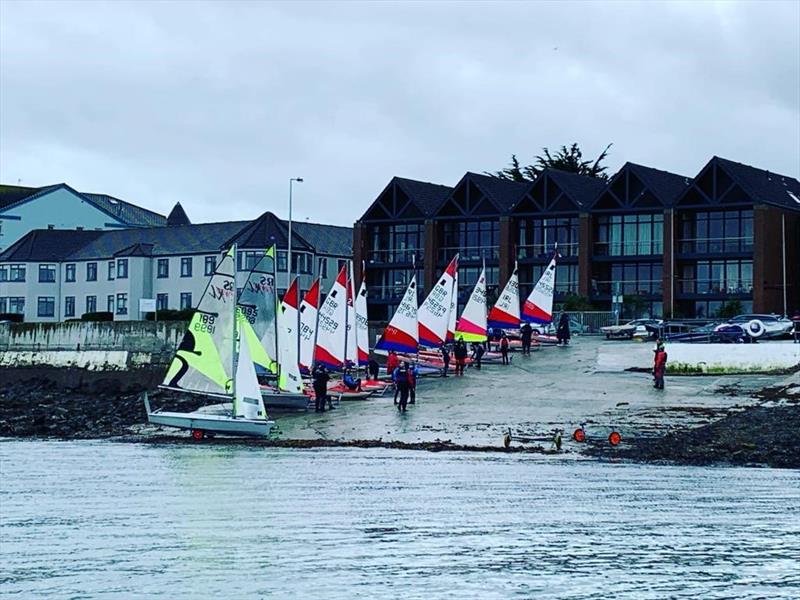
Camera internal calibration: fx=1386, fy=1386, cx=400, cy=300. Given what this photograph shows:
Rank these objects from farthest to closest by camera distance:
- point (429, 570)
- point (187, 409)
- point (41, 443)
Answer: point (187, 409), point (41, 443), point (429, 570)

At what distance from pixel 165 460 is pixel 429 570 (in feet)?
55.8

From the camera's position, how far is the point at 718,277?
8275 cm

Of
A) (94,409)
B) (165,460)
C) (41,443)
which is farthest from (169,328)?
(165,460)

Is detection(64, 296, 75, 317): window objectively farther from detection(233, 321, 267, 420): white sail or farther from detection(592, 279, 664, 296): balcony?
detection(233, 321, 267, 420): white sail

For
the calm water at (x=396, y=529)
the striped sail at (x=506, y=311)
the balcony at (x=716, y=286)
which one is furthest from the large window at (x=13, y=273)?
the calm water at (x=396, y=529)

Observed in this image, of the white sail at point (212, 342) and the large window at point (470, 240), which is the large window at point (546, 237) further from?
the white sail at point (212, 342)

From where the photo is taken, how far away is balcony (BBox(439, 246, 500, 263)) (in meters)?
90.8

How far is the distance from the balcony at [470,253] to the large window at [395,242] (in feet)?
6.44

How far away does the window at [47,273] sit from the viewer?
346 ft

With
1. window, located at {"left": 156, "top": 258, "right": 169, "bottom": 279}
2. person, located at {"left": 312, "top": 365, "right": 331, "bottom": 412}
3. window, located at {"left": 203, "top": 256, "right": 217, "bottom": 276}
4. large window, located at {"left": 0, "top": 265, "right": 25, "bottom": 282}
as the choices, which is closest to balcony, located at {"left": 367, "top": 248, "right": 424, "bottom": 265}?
window, located at {"left": 203, "top": 256, "right": 217, "bottom": 276}

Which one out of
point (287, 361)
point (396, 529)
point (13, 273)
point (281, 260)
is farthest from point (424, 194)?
point (396, 529)

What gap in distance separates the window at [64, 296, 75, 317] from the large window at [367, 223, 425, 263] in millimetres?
24930

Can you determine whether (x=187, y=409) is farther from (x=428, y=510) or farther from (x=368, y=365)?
(x=428, y=510)

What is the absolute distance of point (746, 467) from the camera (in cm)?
3562
